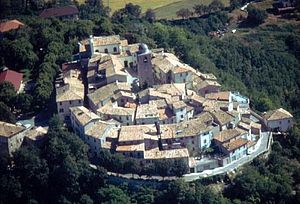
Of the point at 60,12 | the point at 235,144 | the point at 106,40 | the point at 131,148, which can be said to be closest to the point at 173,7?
the point at 60,12

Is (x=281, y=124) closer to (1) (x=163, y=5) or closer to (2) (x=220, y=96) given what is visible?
(2) (x=220, y=96)

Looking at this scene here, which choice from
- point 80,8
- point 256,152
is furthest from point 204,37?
point 256,152

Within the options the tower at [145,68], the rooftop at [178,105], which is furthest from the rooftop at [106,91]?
the rooftop at [178,105]

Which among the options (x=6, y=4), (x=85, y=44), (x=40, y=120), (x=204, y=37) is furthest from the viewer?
(x=6, y=4)

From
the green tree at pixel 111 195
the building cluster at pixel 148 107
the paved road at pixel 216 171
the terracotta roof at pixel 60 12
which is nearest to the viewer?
the green tree at pixel 111 195

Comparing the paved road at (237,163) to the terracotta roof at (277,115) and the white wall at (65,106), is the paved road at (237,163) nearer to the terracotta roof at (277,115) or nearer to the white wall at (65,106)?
the terracotta roof at (277,115)

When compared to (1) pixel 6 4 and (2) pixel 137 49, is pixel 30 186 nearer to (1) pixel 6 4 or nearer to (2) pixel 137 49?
(2) pixel 137 49

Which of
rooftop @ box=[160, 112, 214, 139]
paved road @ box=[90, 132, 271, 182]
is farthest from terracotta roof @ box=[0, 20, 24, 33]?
rooftop @ box=[160, 112, 214, 139]
